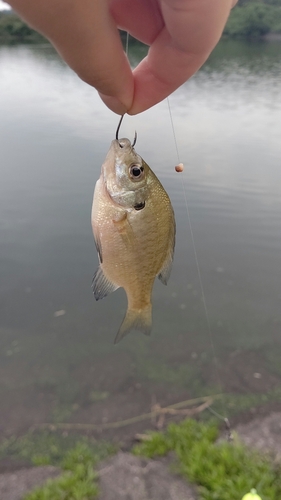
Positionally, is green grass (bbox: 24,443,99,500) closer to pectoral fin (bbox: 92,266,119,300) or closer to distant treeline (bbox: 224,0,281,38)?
pectoral fin (bbox: 92,266,119,300)

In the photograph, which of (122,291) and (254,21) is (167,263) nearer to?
(122,291)

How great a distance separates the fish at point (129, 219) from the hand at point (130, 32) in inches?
9.8

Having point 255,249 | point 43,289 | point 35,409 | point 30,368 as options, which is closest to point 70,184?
point 43,289

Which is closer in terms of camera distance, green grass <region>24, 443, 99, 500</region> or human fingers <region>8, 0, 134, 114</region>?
human fingers <region>8, 0, 134, 114</region>

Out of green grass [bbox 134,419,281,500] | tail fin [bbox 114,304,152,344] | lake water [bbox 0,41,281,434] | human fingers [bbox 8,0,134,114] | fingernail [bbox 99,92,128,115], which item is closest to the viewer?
human fingers [bbox 8,0,134,114]

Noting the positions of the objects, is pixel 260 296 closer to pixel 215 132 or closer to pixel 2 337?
pixel 2 337

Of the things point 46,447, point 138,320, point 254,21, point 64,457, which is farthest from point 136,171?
point 254,21

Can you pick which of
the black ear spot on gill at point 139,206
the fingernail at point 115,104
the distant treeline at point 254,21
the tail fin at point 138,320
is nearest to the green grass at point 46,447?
the tail fin at point 138,320

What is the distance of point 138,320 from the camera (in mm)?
1872

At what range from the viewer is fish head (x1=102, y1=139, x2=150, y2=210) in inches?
67.8

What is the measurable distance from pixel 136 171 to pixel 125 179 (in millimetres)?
62

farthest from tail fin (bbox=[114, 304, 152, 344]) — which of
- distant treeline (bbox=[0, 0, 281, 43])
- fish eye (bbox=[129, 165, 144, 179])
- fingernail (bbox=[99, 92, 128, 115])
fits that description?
distant treeline (bbox=[0, 0, 281, 43])

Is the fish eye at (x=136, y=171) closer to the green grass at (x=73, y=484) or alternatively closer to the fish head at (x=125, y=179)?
the fish head at (x=125, y=179)

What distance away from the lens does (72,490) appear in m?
3.06
